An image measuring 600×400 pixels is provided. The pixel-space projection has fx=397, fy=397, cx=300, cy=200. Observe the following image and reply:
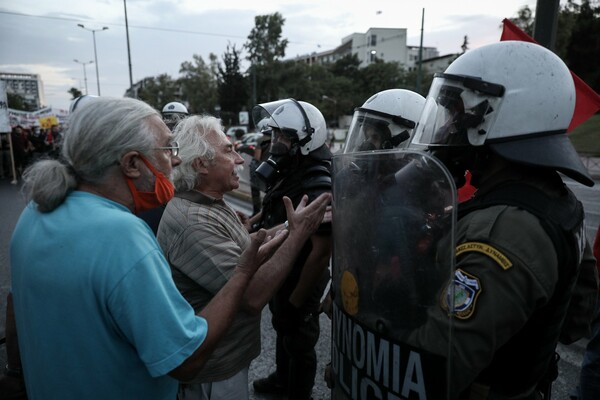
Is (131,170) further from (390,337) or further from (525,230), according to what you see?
(525,230)

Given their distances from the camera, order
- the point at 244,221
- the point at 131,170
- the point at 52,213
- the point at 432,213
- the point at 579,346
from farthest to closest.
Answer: the point at 579,346
the point at 244,221
the point at 131,170
the point at 52,213
the point at 432,213

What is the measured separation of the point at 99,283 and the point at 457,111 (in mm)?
1289

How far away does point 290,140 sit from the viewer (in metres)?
2.47

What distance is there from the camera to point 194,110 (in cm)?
4981

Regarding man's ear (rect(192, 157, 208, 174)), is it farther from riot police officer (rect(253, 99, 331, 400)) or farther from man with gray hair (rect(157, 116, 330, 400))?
riot police officer (rect(253, 99, 331, 400))

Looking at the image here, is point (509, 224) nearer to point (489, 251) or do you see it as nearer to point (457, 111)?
point (489, 251)

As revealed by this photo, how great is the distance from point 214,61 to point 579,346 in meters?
52.5

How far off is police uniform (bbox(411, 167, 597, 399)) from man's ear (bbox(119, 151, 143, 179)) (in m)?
0.98

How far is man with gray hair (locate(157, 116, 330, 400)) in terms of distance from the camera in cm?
161

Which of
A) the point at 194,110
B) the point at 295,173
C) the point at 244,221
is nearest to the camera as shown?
the point at 295,173

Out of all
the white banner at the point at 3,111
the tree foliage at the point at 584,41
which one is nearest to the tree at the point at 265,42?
the tree foliage at the point at 584,41

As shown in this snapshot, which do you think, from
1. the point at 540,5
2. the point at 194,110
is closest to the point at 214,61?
the point at 194,110

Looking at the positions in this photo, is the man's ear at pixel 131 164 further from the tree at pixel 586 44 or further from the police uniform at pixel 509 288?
the tree at pixel 586 44

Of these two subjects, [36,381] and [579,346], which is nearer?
[36,381]
